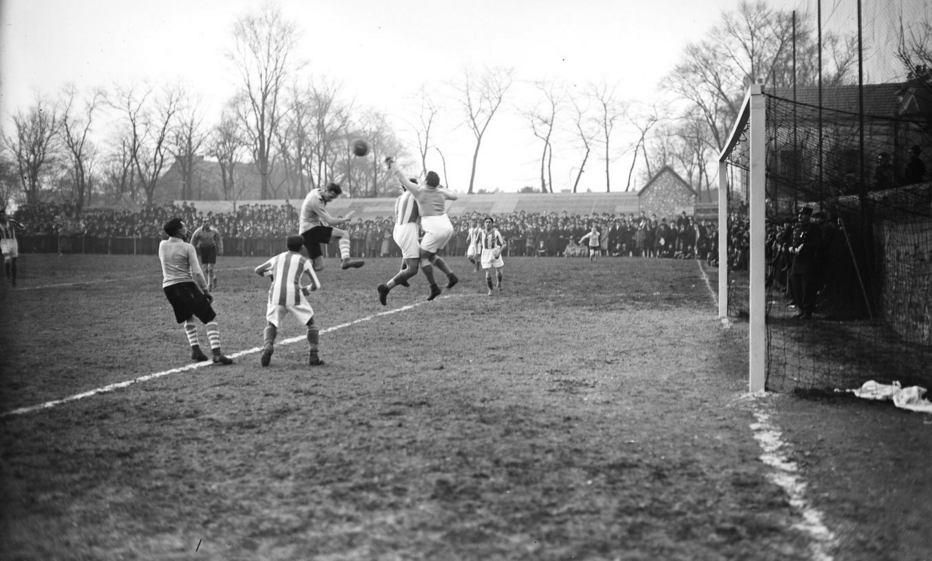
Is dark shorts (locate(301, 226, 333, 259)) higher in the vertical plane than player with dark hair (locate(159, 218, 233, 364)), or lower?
higher

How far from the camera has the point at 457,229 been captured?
144 feet

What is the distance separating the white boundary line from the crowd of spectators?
95.9 feet

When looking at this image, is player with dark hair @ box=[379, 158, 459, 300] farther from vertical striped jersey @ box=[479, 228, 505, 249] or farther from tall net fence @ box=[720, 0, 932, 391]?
vertical striped jersey @ box=[479, 228, 505, 249]

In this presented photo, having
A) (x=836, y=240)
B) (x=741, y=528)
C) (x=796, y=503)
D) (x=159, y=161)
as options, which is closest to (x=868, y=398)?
(x=796, y=503)

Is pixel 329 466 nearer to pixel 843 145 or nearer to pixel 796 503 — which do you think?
pixel 796 503

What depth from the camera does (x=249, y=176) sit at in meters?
75.6

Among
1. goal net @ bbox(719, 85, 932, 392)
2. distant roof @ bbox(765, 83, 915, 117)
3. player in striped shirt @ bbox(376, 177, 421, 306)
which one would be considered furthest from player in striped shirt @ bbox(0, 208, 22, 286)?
distant roof @ bbox(765, 83, 915, 117)

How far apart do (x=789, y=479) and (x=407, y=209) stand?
23.8 feet

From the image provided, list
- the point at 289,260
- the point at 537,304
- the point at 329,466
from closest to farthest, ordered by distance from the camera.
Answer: the point at 329,466
the point at 289,260
the point at 537,304

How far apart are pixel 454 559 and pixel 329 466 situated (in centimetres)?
161

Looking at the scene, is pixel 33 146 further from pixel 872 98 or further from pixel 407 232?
pixel 872 98

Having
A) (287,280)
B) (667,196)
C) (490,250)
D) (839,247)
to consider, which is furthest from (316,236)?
(667,196)

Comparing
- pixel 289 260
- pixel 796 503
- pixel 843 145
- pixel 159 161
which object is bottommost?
pixel 796 503

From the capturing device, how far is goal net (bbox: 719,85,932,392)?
24.8 ft
